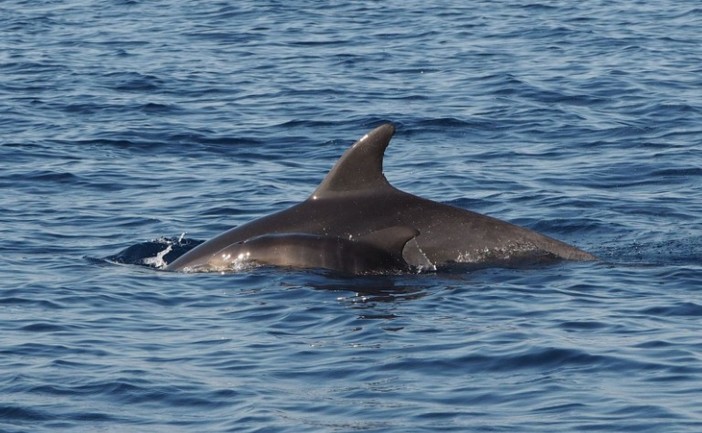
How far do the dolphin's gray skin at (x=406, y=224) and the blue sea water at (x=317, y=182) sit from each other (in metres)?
0.34

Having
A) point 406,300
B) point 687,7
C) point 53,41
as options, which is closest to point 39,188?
point 406,300

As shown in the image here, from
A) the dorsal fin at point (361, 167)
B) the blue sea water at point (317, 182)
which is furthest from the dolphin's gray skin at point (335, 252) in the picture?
the dorsal fin at point (361, 167)

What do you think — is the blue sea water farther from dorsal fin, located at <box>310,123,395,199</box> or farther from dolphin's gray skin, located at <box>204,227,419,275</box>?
dorsal fin, located at <box>310,123,395,199</box>

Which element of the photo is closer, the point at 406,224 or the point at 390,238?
the point at 390,238

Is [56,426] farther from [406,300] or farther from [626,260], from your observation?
[626,260]

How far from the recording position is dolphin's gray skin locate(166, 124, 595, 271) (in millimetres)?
15562

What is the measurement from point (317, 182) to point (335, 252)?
19.4 feet

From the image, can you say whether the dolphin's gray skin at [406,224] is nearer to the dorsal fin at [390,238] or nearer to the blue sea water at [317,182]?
the dorsal fin at [390,238]

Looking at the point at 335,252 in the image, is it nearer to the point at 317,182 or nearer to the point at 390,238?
the point at 390,238

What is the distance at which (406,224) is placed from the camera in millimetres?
15617

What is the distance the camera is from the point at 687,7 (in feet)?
128

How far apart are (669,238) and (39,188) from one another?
8.57 metres

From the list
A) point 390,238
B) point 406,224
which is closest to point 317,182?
point 406,224

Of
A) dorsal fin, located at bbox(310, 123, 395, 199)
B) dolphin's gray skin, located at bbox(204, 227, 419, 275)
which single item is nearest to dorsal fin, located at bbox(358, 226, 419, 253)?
dolphin's gray skin, located at bbox(204, 227, 419, 275)
